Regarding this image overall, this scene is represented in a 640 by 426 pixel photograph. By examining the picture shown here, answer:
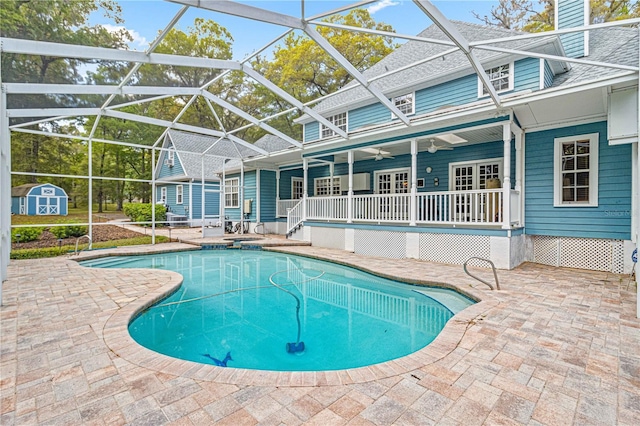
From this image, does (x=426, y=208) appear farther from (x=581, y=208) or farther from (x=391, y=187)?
(x=391, y=187)

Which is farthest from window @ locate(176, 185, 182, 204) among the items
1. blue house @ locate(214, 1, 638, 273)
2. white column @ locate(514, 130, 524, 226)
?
white column @ locate(514, 130, 524, 226)

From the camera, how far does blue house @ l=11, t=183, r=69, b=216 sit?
54.7ft

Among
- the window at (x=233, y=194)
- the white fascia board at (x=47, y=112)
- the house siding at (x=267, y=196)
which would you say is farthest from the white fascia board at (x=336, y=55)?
the window at (x=233, y=194)

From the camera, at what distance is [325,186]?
14.2 meters

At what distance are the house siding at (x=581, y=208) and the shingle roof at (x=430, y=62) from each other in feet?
8.52

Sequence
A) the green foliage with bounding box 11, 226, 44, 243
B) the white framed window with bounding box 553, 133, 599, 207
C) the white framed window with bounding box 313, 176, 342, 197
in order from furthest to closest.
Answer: the white framed window with bounding box 313, 176, 342, 197
the green foliage with bounding box 11, 226, 44, 243
the white framed window with bounding box 553, 133, 599, 207

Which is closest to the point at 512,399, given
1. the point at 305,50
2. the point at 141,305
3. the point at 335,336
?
the point at 335,336

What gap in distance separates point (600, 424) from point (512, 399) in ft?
1.55

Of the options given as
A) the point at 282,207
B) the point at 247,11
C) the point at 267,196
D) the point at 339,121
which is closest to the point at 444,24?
the point at 247,11

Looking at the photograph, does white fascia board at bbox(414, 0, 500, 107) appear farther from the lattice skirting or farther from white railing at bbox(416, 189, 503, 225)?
the lattice skirting

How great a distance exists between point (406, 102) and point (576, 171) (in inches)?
214

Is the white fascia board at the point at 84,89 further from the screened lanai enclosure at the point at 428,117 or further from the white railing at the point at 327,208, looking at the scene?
the white railing at the point at 327,208

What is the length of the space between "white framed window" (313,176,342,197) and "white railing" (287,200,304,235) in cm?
177

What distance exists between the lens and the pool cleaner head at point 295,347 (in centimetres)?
371
